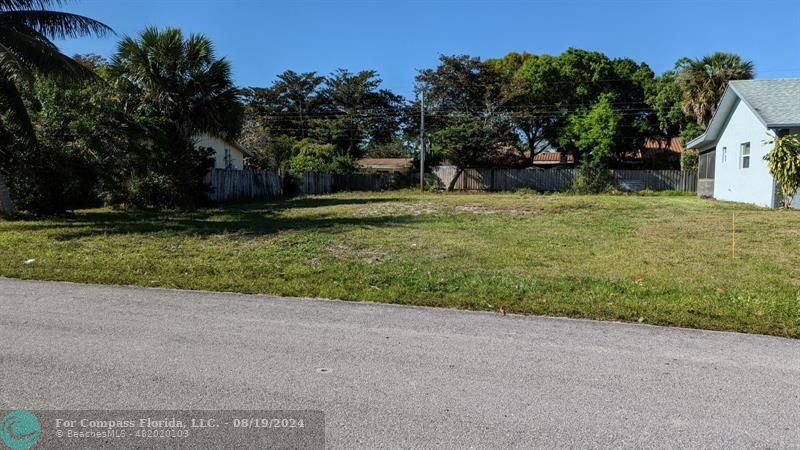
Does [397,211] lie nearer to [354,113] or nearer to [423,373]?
[423,373]

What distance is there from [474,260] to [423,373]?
5176 mm

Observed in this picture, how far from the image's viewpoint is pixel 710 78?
29031mm

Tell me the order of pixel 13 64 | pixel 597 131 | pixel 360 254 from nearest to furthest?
pixel 360 254
pixel 13 64
pixel 597 131

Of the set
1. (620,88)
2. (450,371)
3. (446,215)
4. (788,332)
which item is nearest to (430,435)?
(450,371)

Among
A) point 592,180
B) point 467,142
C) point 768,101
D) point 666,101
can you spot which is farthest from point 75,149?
point 666,101

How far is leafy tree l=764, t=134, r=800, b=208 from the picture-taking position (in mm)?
16478

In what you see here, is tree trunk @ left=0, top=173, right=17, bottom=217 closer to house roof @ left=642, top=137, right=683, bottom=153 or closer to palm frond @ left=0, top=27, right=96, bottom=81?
palm frond @ left=0, top=27, right=96, bottom=81

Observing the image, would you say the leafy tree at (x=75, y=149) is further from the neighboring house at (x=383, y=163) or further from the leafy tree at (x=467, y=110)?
the neighboring house at (x=383, y=163)

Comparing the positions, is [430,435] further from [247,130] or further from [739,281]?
[247,130]

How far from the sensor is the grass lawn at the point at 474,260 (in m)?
6.38

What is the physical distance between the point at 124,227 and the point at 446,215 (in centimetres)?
882

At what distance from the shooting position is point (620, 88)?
4231 cm

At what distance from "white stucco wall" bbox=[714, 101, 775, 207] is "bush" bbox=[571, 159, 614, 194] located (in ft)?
29.0

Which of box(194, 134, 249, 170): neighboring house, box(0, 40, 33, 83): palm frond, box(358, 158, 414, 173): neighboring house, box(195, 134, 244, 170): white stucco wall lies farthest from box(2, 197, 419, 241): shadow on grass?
box(358, 158, 414, 173): neighboring house
